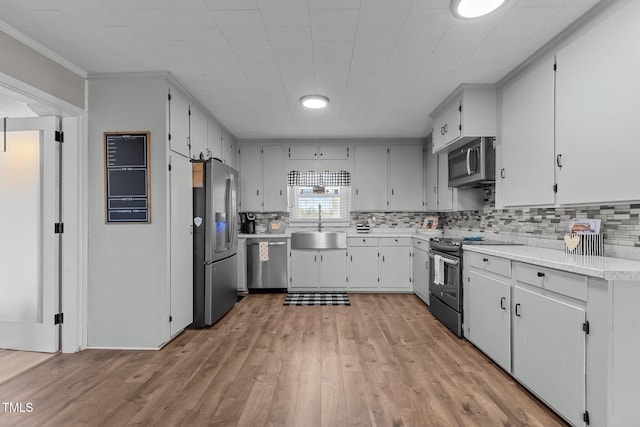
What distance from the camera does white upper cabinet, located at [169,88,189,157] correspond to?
290 centimetres

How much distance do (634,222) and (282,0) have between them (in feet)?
8.30

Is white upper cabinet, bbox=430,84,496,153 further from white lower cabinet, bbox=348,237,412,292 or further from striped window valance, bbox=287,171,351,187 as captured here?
striped window valance, bbox=287,171,351,187

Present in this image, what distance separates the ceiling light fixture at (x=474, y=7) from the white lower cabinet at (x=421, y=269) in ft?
8.83

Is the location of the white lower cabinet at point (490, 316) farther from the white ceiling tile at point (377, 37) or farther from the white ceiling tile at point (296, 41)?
the white ceiling tile at point (377, 37)

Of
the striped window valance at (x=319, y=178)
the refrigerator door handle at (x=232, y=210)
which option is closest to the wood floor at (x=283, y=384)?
Result: the refrigerator door handle at (x=232, y=210)

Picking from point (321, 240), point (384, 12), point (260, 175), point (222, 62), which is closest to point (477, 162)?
point (384, 12)

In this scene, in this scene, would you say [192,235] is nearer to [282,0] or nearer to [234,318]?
[234,318]

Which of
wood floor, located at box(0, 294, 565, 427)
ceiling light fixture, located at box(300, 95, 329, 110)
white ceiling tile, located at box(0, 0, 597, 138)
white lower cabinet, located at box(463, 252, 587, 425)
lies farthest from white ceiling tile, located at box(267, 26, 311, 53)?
wood floor, located at box(0, 294, 565, 427)

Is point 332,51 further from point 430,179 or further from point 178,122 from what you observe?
point 430,179

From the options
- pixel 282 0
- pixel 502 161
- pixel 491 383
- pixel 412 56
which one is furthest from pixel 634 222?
pixel 282 0

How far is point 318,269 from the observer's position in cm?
486

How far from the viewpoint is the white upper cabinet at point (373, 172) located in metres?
5.16

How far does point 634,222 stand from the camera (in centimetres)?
199

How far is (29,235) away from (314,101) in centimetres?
A: 287
